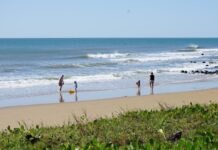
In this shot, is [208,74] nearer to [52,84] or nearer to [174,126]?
[52,84]

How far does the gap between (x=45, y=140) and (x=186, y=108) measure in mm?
3834

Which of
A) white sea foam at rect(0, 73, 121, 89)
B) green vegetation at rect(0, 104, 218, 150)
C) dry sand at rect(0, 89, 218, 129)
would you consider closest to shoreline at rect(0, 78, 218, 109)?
dry sand at rect(0, 89, 218, 129)

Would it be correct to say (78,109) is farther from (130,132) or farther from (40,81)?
(40,81)

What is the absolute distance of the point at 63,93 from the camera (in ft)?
85.4

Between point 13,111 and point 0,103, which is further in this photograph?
point 0,103

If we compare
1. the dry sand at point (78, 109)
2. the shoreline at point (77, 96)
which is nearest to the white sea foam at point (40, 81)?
the shoreline at point (77, 96)

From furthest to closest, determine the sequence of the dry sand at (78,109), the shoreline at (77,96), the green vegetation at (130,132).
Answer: the shoreline at (77,96)
the dry sand at (78,109)
the green vegetation at (130,132)

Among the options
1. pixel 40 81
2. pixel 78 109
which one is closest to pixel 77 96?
pixel 78 109

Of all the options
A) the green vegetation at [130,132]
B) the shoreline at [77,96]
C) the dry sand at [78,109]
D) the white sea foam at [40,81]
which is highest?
the green vegetation at [130,132]

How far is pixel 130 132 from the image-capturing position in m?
7.43

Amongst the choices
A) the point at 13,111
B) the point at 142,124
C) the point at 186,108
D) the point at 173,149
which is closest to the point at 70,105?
the point at 13,111

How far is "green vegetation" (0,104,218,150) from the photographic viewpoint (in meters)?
6.20

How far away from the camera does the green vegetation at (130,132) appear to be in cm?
620

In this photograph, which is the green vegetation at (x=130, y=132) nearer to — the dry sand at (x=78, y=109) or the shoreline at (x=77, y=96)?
the dry sand at (x=78, y=109)
